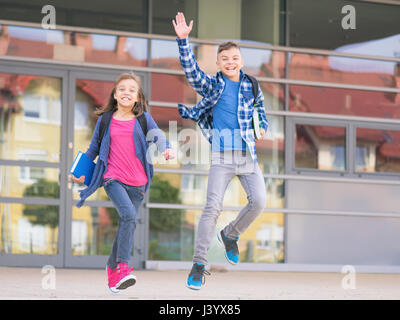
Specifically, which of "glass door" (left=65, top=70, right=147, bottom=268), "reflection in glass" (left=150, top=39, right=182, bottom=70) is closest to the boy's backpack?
"glass door" (left=65, top=70, right=147, bottom=268)

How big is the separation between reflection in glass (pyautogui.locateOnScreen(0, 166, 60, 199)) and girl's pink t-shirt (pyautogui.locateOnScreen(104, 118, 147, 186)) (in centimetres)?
426

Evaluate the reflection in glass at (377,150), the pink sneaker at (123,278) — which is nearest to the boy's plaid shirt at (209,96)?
the pink sneaker at (123,278)

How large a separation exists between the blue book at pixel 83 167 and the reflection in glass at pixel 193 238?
14.3ft

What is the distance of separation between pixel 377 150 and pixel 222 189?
5.89 meters

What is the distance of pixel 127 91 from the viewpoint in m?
5.99

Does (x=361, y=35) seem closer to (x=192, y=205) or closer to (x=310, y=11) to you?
(x=310, y=11)

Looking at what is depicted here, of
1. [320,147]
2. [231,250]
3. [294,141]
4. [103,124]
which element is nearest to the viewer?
[103,124]

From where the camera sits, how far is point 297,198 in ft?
35.7

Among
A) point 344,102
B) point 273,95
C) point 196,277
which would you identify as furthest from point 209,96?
point 344,102

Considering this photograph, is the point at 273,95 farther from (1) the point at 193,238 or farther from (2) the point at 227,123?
(2) the point at 227,123

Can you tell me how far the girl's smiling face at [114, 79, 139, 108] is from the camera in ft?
19.7

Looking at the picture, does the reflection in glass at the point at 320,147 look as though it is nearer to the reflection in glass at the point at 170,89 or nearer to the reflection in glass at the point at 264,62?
the reflection in glass at the point at 264,62

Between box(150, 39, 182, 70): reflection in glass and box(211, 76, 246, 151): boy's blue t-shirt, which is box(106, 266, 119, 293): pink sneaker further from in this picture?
box(150, 39, 182, 70): reflection in glass

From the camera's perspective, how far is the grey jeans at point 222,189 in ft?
19.5
